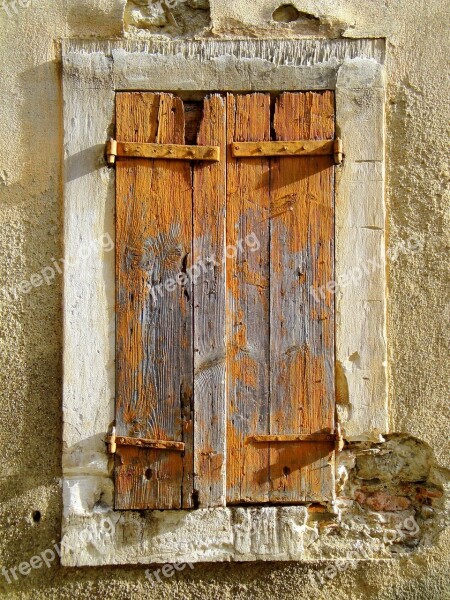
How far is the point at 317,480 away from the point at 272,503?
0.23 m

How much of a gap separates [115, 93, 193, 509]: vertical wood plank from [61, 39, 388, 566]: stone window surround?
64 millimetres

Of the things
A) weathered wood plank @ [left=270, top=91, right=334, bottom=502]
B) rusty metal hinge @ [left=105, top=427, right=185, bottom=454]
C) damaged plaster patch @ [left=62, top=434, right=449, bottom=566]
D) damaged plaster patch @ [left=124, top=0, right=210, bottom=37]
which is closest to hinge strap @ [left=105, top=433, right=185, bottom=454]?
rusty metal hinge @ [left=105, top=427, right=185, bottom=454]

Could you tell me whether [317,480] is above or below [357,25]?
below

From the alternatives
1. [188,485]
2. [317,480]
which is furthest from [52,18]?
[317,480]

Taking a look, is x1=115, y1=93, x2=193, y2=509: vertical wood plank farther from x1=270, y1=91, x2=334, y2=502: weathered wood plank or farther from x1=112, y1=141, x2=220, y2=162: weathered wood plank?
x1=270, y1=91, x2=334, y2=502: weathered wood plank

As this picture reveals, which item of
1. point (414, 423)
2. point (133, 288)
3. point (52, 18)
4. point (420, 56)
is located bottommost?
point (414, 423)

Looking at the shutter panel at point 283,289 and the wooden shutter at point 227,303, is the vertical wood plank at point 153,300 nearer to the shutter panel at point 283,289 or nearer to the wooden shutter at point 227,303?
the wooden shutter at point 227,303

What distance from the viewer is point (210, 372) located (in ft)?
8.11

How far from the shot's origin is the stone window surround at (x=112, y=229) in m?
2.45

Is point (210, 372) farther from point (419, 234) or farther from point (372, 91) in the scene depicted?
point (372, 91)

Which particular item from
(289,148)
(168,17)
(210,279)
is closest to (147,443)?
(210,279)

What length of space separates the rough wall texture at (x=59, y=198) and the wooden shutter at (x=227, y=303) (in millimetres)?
314

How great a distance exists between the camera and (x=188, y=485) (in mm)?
2447

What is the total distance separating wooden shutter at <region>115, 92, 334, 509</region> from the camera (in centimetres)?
246
